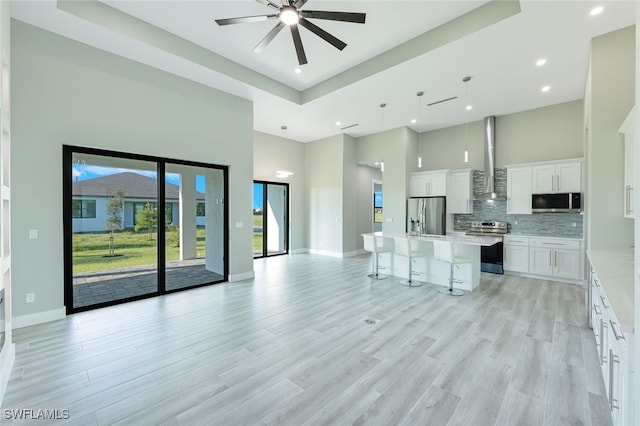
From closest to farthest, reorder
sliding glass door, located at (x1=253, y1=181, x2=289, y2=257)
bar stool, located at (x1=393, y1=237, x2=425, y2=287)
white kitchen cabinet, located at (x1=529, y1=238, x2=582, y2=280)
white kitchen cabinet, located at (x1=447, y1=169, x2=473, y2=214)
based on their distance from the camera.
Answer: bar stool, located at (x1=393, y1=237, x2=425, y2=287) → white kitchen cabinet, located at (x1=529, y1=238, x2=582, y2=280) → white kitchen cabinet, located at (x1=447, y1=169, x2=473, y2=214) → sliding glass door, located at (x1=253, y1=181, x2=289, y2=257)

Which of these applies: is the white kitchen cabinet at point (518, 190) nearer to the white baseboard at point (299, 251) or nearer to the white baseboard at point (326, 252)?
the white baseboard at point (326, 252)

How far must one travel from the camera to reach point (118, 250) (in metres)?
4.24

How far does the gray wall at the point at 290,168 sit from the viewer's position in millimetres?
7938

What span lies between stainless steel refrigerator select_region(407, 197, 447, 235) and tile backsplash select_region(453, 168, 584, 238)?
0.48 metres

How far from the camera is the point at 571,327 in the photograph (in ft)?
10.6

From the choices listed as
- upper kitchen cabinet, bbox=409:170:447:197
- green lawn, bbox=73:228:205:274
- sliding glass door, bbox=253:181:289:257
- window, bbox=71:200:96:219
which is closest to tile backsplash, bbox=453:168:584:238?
upper kitchen cabinet, bbox=409:170:447:197

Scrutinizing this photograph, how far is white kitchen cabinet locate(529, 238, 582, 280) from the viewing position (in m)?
5.06

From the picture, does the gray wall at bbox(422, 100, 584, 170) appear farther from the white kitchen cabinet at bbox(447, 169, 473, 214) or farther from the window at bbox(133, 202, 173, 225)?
the window at bbox(133, 202, 173, 225)

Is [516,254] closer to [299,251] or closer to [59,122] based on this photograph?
[299,251]

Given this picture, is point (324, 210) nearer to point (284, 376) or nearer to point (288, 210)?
point (288, 210)

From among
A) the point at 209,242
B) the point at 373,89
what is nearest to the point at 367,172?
the point at 373,89

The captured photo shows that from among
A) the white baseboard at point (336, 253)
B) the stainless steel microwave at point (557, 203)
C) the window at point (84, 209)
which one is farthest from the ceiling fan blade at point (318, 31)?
the white baseboard at point (336, 253)

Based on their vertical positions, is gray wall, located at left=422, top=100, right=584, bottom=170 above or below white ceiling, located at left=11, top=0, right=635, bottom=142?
below

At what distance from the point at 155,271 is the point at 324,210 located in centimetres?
521
